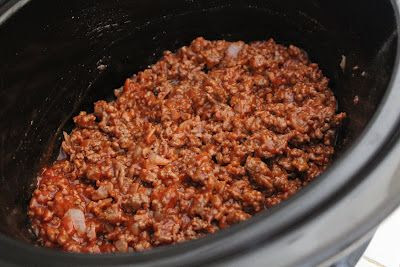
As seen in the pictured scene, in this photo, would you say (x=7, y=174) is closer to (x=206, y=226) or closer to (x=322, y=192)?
(x=206, y=226)

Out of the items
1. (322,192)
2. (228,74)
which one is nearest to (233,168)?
(228,74)

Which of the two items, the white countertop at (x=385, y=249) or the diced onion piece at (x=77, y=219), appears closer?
the diced onion piece at (x=77, y=219)

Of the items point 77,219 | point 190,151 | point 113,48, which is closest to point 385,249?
point 190,151

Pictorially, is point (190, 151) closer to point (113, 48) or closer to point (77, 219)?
point (77, 219)

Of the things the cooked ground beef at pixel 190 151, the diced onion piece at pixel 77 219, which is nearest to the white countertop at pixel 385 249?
the cooked ground beef at pixel 190 151

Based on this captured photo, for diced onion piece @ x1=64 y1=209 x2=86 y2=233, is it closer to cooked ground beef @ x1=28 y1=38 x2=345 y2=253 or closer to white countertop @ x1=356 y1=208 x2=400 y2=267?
cooked ground beef @ x1=28 y1=38 x2=345 y2=253

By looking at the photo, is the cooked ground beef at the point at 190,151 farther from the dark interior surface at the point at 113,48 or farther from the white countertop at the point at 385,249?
the white countertop at the point at 385,249

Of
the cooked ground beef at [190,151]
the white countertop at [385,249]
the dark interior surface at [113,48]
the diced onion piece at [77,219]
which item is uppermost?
the dark interior surface at [113,48]
